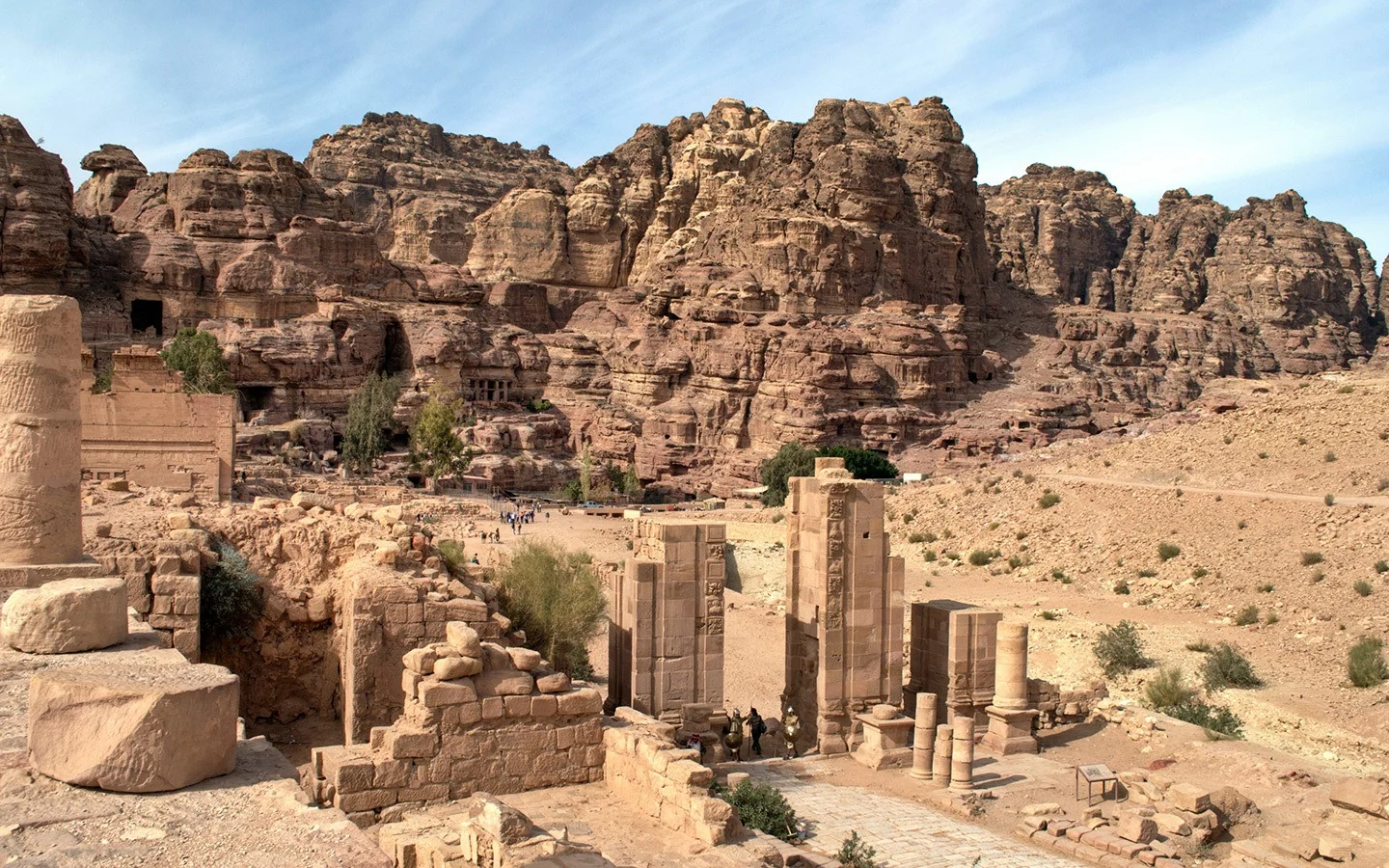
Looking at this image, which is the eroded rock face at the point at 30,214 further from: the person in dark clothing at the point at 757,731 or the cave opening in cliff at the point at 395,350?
the person in dark clothing at the point at 757,731

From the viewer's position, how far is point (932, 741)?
14.7 meters

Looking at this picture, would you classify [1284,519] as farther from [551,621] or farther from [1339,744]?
[551,621]

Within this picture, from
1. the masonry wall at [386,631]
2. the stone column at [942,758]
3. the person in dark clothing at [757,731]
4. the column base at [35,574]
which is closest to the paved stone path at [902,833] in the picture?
the stone column at [942,758]

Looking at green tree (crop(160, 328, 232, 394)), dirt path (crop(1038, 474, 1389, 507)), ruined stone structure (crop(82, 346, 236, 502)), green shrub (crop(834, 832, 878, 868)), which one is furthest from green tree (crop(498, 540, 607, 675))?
green tree (crop(160, 328, 232, 394))

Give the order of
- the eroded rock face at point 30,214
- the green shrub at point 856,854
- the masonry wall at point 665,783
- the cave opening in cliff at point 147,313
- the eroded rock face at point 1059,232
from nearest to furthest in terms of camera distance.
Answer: the masonry wall at point 665,783 → the green shrub at point 856,854 → the eroded rock face at point 30,214 → the cave opening in cliff at point 147,313 → the eroded rock face at point 1059,232

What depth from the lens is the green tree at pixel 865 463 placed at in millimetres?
59406

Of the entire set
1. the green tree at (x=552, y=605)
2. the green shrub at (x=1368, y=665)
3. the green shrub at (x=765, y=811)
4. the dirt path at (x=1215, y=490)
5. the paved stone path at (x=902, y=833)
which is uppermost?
the dirt path at (x=1215, y=490)

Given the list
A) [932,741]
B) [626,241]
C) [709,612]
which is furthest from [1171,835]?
[626,241]

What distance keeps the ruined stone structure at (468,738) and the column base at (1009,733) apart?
7887 millimetres

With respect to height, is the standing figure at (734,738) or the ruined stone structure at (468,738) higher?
the ruined stone structure at (468,738)

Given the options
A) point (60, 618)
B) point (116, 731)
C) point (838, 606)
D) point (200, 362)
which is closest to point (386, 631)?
point (60, 618)

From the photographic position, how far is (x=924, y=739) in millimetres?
14477

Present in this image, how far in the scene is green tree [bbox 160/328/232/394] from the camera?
49750 mm

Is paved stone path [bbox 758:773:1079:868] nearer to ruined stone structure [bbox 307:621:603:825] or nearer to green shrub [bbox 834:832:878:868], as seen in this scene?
green shrub [bbox 834:832:878:868]
